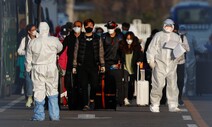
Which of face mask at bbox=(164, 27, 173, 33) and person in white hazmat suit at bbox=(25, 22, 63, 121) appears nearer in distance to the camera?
person in white hazmat suit at bbox=(25, 22, 63, 121)

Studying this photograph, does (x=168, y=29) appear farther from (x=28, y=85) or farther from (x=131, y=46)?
(x=28, y=85)

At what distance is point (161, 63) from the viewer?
882 inches

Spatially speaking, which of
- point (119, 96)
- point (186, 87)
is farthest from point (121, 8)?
point (119, 96)

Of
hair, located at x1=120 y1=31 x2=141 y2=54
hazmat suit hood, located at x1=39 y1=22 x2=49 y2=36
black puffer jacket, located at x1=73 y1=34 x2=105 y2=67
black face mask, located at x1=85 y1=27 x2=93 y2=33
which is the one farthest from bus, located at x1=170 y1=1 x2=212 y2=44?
hazmat suit hood, located at x1=39 y1=22 x2=49 y2=36

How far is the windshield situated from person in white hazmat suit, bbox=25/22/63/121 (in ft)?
154

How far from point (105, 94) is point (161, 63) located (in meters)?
1.33

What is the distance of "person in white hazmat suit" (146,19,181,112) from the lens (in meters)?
22.4

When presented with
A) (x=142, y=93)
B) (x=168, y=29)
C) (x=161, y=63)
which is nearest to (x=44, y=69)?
(x=161, y=63)

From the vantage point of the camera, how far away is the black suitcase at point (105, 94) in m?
22.8

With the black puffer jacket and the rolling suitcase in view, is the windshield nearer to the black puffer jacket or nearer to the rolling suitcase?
the rolling suitcase

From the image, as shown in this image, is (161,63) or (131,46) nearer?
(161,63)

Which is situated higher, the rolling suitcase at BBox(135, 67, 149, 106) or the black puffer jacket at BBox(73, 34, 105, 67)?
the black puffer jacket at BBox(73, 34, 105, 67)

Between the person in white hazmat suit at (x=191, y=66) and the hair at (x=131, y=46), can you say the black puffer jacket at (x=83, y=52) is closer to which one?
the hair at (x=131, y=46)

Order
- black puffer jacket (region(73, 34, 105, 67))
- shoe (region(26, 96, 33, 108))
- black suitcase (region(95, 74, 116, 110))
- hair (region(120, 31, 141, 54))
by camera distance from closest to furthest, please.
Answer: black puffer jacket (region(73, 34, 105, 67)), black suitcase (region(95, 74, 116, 110)), shoe (region(26, 96, 33, 108)), hair (region(120, 31, 141, 54))
